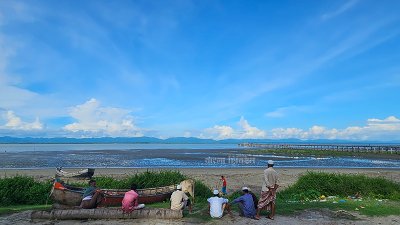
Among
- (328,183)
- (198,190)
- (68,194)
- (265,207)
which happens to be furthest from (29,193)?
(328,183)

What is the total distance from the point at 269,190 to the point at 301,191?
6.90 m

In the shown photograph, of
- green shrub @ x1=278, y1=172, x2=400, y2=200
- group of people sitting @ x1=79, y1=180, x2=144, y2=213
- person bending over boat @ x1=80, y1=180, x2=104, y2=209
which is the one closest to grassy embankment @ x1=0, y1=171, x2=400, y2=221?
green shrub @ x1=278, y1=172, x2=400, y2=200

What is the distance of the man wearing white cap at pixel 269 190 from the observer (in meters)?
11.6

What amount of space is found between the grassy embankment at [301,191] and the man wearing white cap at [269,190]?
6.33 feet

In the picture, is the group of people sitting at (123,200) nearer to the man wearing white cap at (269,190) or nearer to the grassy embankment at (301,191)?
the grassy embankment at (301,191)

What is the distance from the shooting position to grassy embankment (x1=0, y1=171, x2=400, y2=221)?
47.5 feet

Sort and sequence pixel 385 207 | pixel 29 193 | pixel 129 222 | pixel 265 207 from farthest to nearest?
pixel 29 193, pixel 385 207, pixel 265 207, pixel 129 222

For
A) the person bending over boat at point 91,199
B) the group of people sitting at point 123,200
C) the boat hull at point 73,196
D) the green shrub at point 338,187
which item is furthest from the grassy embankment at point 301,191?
the person bending over boat at point 91,199

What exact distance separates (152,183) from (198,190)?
8.03 ft

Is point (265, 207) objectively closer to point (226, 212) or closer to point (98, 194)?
point (226, 212)

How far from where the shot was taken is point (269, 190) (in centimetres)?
1174

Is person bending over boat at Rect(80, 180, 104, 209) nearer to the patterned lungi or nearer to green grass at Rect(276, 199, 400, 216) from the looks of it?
the patterned lungi

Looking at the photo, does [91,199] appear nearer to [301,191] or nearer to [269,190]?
[269,190]

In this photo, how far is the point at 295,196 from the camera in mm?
17234
